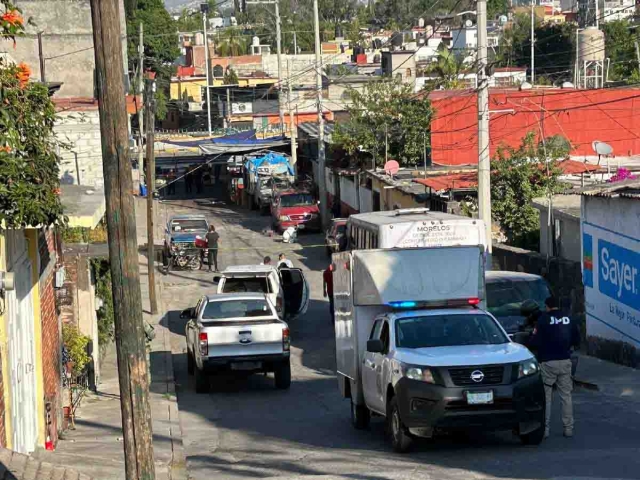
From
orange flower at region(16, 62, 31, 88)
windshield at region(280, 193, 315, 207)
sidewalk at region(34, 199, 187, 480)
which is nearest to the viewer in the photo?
orange flower at region(16, 62, 31, 88)

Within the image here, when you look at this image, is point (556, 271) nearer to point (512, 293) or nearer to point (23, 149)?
point (512, 293)

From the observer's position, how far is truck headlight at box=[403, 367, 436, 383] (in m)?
13.7

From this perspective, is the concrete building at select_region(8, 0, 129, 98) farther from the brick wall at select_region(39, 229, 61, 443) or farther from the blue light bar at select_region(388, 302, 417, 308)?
the blue light bar at select_region(388, 302, 417, 308)

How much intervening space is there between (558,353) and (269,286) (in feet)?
51.2

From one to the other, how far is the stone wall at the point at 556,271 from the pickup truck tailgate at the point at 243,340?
582 cm

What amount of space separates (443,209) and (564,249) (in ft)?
24.6

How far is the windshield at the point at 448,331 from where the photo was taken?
14707mm

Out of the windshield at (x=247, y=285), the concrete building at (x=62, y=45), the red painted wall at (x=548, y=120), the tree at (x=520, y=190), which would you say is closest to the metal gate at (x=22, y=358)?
the windshield at (x=247, y=285)

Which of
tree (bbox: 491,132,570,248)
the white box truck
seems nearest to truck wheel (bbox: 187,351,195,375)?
the white box truck

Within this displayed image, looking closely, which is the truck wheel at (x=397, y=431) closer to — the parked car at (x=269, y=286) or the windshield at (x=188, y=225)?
the parked car at (x=269, y=286)

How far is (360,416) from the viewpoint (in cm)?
1656

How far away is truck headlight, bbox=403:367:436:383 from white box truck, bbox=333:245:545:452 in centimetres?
1

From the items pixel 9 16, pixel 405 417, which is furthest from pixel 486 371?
pixel 9 16

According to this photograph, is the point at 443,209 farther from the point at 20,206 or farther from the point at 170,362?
the point at 20,206
